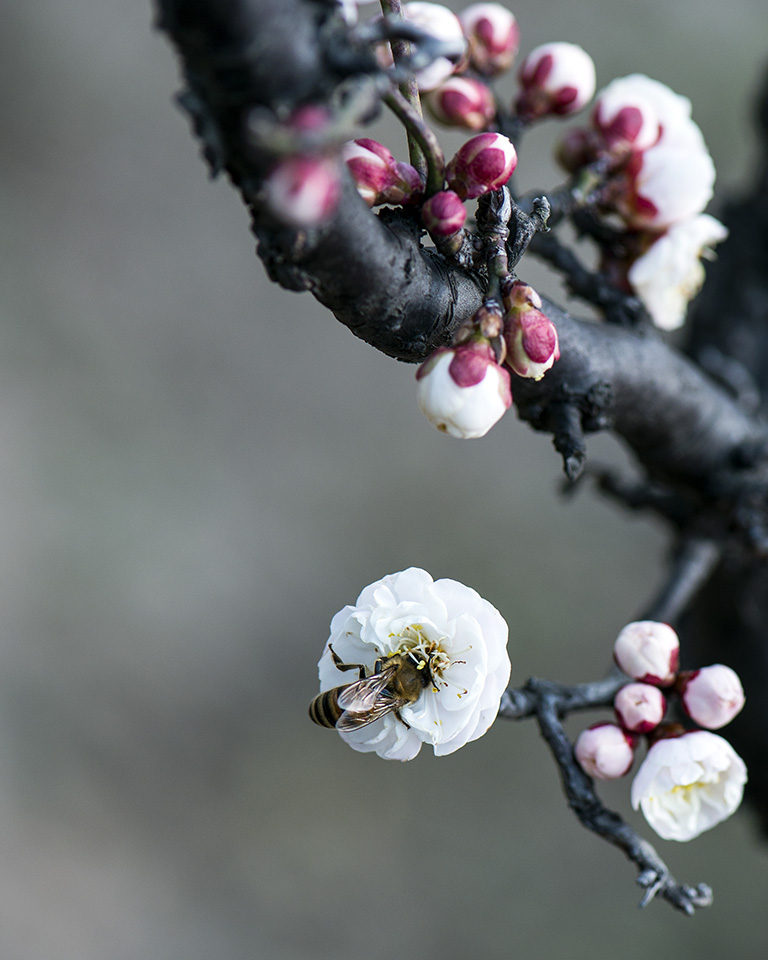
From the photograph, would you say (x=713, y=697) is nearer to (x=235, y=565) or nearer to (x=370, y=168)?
(x=370, y=168)

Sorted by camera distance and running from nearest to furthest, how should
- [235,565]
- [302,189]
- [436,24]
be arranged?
[302,189]
[436,24]
[235,565]

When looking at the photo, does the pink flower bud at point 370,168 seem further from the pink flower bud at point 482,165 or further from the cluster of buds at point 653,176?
the cluster of buds at point 653,176

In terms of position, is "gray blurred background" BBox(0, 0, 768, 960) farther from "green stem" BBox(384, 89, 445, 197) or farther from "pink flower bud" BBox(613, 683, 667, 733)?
"green stem" BBox(384, 89, 445, 197)

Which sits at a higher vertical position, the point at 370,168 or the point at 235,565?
the point at 370,168

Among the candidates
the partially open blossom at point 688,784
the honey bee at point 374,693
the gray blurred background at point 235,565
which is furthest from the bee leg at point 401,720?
the gray blurred background at point 235,565

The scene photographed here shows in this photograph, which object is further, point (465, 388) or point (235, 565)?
point (235, 565)

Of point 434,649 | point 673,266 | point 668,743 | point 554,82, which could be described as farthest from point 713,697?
point 554,82
